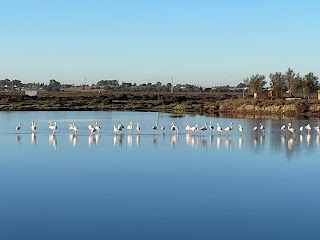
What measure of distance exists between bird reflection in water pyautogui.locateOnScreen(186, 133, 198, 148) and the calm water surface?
9 centimetres

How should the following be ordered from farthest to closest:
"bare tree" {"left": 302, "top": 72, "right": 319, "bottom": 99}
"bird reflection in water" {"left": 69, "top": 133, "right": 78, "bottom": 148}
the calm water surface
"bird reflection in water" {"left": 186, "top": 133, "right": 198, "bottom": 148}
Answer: "bare tree" {"left": 302, "top": 72, "right": 319, "bottom": 99}
"bird reflection in water" {"left": 186, "top": 133, "right": 198, "bottom": 148}
"bird reflection in water" {"left": 69, "top": 133, "right": 78, "bottom": 148}
the calm water surface

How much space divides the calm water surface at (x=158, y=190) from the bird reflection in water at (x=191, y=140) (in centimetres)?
9

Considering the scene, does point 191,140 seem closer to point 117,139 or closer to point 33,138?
point 117,139

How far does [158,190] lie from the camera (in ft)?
41.4

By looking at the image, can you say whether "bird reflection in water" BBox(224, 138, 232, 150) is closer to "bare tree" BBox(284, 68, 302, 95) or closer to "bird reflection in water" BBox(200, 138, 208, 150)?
"bird reflection in water" BBox(200, 138, 208, 150)

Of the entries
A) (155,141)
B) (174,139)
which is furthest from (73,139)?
A: (174,139)

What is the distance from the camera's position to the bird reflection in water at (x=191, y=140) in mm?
21909

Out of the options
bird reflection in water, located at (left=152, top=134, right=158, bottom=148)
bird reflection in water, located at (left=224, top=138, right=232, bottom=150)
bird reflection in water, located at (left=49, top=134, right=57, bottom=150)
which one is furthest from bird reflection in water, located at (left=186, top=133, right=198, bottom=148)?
bird reflection in water, located at (left=49, top=134, right=57, bottom=150)

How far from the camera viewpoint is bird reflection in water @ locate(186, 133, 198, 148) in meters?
21.9

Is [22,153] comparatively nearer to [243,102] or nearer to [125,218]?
[125,218]

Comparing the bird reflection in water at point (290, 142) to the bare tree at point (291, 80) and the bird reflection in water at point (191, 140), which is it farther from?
the bare tree at point (291, 80)

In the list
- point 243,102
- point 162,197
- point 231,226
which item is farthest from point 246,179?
point 243,102

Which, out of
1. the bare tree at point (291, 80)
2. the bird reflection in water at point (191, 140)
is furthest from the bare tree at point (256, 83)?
the bird reflection in water at point (191, 140)

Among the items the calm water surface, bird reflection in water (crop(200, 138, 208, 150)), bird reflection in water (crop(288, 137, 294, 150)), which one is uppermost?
bird reflection in water (crop(288, 137, 294, 150))
